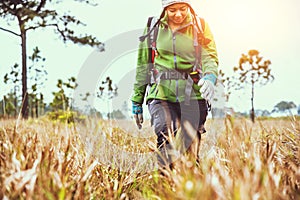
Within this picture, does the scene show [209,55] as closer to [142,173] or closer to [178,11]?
[178,11]

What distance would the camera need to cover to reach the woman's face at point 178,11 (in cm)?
345

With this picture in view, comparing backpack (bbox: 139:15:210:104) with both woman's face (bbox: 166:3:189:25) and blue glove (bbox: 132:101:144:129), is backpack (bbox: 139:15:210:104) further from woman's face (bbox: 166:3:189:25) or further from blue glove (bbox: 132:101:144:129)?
blue glove (bbox: 132:101:144:129)

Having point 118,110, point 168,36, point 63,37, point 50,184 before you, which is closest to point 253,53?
point 63,37

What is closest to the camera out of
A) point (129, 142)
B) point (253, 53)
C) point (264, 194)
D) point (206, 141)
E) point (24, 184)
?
point (264, 194)

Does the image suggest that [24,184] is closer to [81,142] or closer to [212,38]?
[81,142]

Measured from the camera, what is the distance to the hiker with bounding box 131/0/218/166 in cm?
341

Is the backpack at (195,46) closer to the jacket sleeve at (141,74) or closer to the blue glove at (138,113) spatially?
the jacket sleeve at (141,74)

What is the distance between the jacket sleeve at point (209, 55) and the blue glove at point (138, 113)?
28.5 inches

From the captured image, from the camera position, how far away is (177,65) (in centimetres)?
346

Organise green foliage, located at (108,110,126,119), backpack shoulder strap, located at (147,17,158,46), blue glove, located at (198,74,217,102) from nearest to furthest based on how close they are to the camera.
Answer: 1. blue glove, located at (198,74,217,102)
2. backpack shoulder strap, located at (147,17,158,46)
3. green foliage, located at (108,110,126,119)

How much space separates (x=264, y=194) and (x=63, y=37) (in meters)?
15.3

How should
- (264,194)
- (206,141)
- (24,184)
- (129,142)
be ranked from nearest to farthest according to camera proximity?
(264,194)
(24,184)
(206,141)
(129,142)

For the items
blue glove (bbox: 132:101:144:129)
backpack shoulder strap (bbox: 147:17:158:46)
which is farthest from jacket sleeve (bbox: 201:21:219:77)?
blue glove (bbox: 132:101:144:129)

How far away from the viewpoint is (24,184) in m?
1.76
